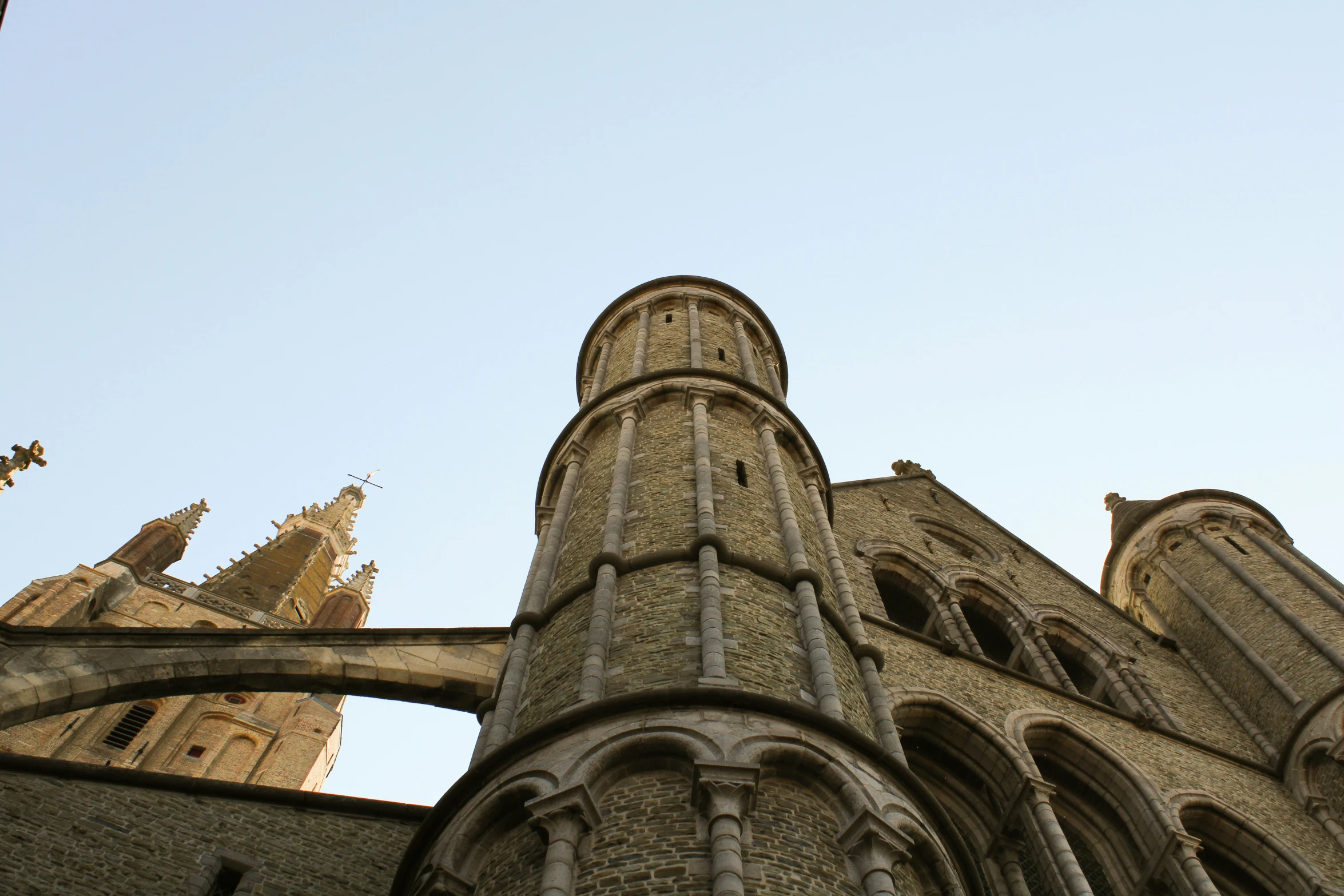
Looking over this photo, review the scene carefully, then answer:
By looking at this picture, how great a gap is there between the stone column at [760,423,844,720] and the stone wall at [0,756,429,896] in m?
3.29

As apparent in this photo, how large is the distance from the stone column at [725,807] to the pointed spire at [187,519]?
94.6 ft

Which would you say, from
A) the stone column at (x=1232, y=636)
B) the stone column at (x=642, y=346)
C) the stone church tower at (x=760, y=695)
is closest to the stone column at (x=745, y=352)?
the stone church tower at (x=760, y=695)

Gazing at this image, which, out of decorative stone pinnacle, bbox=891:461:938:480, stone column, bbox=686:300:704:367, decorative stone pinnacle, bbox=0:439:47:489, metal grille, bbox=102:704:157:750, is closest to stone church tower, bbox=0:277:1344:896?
stone column, bbox=686:300:704:367

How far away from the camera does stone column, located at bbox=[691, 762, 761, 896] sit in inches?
241

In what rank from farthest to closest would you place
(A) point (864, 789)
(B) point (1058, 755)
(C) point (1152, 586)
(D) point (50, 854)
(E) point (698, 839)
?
(C) point (1152, 586) < (B) point (1058, 755) < (D) point (50, 854) < (A) point (864, 789) < (E) point (698, 839)

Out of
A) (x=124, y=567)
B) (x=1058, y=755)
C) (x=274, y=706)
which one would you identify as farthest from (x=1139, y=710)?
(x=124, y=567)

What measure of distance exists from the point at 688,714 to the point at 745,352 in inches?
377

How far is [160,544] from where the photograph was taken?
31.1 m

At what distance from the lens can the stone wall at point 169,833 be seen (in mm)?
8102

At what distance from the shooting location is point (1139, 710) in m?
14.4

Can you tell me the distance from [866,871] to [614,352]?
1167cm

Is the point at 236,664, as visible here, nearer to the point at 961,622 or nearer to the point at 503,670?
the point at 503,670

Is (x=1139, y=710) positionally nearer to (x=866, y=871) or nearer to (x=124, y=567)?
(x=866, y=871)

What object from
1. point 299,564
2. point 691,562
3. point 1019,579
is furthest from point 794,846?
point 299,564
